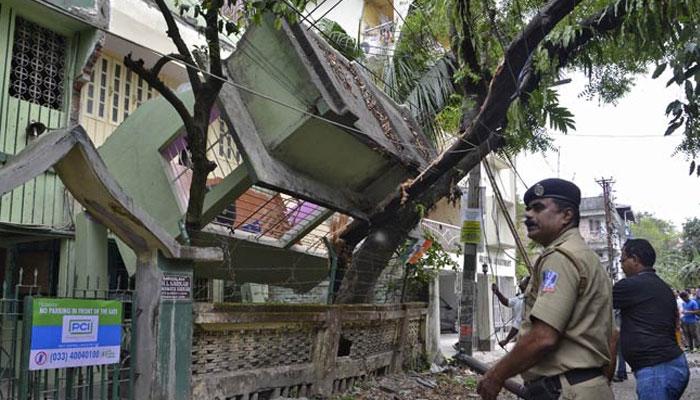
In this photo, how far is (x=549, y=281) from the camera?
274 cm

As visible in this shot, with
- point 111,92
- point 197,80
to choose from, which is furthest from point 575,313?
point 111,92

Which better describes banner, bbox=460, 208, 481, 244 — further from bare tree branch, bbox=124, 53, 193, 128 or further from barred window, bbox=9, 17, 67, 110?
barred window, bbox=9, 17, 67, 110

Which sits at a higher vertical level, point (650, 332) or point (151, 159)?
point (151, 159)

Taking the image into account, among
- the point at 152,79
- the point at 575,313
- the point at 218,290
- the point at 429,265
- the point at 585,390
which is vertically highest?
the point at 152,79

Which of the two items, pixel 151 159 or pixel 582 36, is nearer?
pixel 582 36

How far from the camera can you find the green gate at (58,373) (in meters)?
4.62

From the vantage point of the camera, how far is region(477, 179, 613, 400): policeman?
8.75 ft

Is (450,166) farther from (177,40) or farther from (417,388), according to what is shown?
(177,40)

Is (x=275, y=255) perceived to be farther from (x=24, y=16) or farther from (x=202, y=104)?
(x=24, y=16)

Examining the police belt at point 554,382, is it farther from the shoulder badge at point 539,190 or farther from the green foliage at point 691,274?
the green foliage at point 691,274

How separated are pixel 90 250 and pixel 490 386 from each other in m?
7.03

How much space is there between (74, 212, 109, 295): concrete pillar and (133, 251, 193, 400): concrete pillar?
294 cm

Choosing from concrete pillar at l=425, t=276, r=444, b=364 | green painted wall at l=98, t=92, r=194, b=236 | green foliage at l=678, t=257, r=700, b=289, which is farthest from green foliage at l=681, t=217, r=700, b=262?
green painted wall at l=98, t=92, r=194, b=236

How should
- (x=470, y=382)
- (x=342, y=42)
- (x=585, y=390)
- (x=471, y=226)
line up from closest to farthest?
(x=585, y=390)
(x=470, y=382)
(x=471, y=226)
(x=342, y=42)
